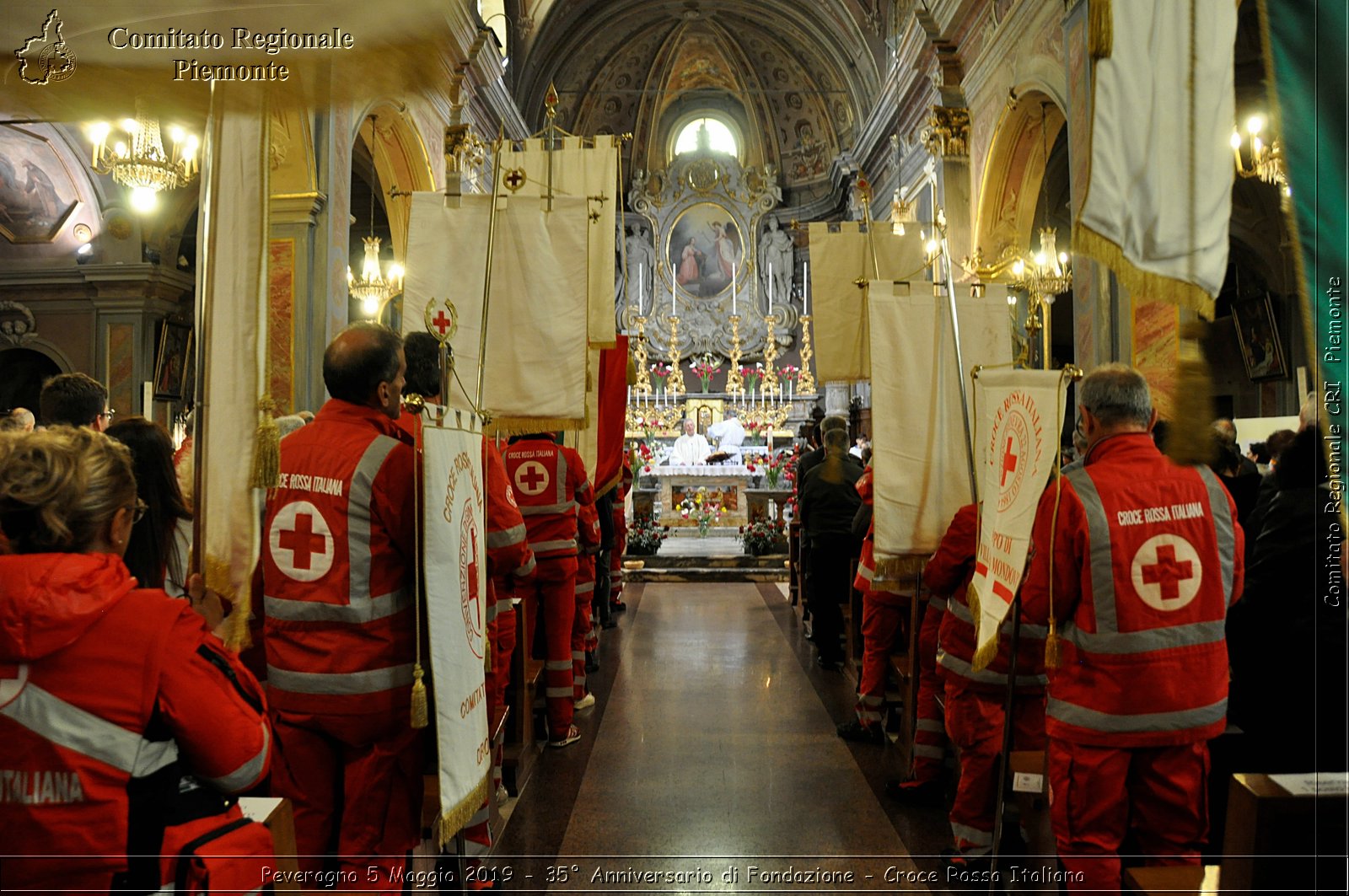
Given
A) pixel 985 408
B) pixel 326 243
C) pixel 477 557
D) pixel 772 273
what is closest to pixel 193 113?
pixel 477 557

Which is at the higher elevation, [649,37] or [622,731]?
[649,37]

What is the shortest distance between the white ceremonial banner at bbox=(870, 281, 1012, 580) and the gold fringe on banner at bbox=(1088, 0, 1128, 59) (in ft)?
7.55

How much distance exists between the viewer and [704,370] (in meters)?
18.5

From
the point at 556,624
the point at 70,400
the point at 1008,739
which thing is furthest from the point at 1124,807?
the point at 70,400

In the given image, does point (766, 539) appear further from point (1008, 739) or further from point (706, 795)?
point (1008, 739)

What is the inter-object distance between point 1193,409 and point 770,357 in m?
16.4

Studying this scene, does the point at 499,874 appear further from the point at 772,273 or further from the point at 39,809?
the point at 772,273

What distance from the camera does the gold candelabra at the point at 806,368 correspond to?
59.0 feet

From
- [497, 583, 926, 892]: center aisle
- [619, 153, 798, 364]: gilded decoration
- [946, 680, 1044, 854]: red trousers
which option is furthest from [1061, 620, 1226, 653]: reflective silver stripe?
[619, 153, 798, 364]: gilded decoration

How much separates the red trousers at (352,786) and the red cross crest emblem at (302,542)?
14.6 inches

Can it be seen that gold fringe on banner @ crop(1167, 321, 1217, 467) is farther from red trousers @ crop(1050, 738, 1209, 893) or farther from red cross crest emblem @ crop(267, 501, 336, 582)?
red cross crest emblem @ crop(267, 501, 336, 582)

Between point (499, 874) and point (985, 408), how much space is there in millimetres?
2384

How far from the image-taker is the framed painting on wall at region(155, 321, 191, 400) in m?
10.2

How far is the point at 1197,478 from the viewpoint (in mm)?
2387
